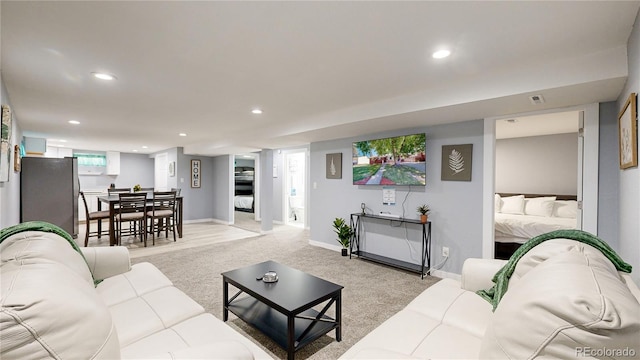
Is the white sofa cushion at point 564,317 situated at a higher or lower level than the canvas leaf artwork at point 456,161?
lower

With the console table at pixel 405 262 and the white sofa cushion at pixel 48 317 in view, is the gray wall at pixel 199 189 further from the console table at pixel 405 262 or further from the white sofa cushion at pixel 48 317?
the white sofa cushion at pixel 48 317

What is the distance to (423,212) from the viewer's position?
3629 millimetres

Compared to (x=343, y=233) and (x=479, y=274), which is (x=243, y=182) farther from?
(x=479, y=274)

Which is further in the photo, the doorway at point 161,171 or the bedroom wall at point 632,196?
the doorway at point 161,171

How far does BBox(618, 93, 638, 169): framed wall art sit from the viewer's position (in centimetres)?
162

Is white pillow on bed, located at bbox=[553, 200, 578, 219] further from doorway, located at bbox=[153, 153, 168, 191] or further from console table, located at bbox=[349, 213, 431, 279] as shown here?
doorway, located at bbox=[153, 153, 168, 191]

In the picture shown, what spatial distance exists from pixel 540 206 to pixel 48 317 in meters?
6.12

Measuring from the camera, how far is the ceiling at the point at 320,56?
155cm

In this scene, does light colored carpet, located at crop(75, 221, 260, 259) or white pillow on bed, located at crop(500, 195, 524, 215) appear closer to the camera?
light colored carpet, located at crop(75, 221, 260, 259)

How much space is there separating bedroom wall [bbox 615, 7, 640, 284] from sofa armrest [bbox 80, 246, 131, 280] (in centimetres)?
337

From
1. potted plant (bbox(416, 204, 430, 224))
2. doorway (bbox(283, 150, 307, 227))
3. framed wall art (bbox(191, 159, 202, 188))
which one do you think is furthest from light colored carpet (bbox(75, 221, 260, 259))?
potted plant (bbox(416, 204, 430, 224))

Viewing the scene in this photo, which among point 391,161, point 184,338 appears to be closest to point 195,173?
point 391,161

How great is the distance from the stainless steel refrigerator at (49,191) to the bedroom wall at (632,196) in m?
6.75

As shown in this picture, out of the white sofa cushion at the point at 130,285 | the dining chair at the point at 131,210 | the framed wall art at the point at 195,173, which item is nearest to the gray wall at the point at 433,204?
the white sofa cushion at the point at 130,285
